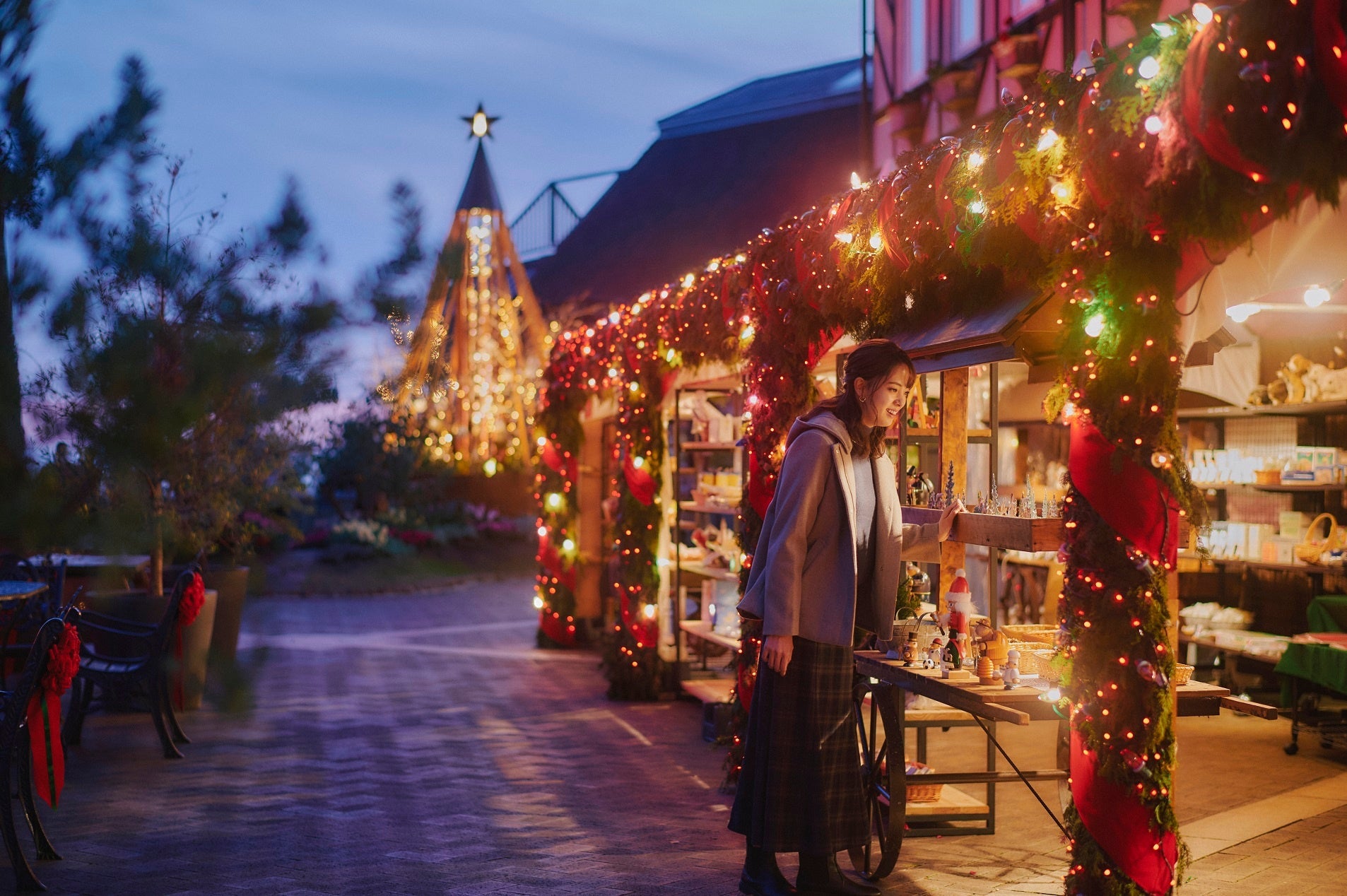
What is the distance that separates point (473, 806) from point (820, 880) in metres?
2.06

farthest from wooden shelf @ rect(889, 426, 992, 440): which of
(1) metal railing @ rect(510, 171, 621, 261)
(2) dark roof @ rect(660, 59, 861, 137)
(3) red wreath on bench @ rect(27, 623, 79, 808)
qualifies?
(1) metal railing @ rect(510, 171, 621, 261)

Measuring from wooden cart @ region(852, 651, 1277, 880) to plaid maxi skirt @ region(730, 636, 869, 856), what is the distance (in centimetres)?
31

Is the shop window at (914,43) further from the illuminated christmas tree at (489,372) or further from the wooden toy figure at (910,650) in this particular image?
the wooden toy figure at (910,650)

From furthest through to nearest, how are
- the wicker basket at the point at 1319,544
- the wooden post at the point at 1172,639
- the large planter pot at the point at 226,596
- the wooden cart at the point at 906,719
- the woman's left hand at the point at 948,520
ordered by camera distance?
the large planter pot at the point at 226,596
the wicker basket at the point at 1319,544
the woman's left hand at the point at 948,520
the wooden cart at the point at 906,719
the wooden post at the point at 1172,639

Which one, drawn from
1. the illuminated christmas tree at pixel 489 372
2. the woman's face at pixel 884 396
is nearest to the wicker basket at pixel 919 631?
the woman's face at pixel 884 396

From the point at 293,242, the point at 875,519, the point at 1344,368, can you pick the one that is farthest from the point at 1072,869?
the point at 1344,368

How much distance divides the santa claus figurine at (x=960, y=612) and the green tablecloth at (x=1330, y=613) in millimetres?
3661

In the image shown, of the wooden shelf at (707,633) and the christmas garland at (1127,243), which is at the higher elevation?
the christmas garland at (1127,243)

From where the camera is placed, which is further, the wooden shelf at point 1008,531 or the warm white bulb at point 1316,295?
the warm white bulb at point 1316,295

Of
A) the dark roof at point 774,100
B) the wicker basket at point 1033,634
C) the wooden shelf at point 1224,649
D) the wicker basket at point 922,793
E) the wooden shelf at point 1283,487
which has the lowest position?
the wicker basket at point 922,793

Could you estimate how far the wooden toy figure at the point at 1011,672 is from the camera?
12.8 ft

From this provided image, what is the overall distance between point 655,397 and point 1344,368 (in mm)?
4208

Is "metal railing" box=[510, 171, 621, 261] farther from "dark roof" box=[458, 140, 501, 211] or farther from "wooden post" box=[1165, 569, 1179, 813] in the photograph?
"wooden post" box=[1165, 569, 1179, 813]

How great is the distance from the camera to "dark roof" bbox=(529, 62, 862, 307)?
Result: 57.0 ft
